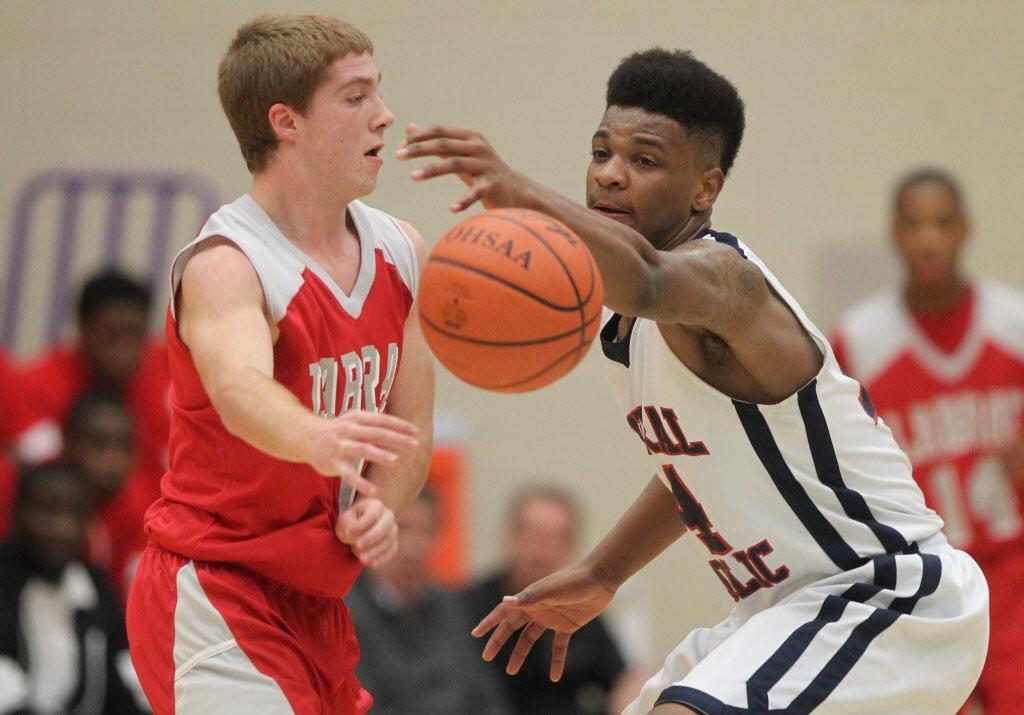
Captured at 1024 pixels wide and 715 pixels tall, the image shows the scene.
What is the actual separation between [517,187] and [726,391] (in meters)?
0.81

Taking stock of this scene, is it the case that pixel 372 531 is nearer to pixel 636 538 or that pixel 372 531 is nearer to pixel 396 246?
pixel 396 246

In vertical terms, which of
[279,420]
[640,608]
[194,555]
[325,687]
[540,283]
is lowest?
[640,608]

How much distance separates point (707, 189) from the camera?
4.21 metres

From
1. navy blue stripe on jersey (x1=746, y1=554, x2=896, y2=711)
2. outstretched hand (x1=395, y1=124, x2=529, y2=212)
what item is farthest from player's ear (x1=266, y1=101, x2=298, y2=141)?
navy blue stripe on jersey (x1=746, y1=554, x2=896, y2=711)

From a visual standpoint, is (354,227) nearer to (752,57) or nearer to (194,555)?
(194,555)

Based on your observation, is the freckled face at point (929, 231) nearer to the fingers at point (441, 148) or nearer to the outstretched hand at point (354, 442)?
the fingers at point (441, 148)

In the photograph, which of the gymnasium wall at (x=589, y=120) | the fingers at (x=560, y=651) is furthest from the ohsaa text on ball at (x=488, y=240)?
the gymnasium wall at (x=589, y=120)

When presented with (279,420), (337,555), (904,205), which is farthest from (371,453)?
(904,205)

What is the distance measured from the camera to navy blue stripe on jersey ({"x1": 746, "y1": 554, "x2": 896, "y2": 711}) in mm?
3758

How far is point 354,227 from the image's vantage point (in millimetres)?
4109

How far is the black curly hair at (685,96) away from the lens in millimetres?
4145

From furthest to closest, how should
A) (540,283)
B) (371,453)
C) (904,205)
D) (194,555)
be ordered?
(904,205), (194,555), (540,283), (371,453)

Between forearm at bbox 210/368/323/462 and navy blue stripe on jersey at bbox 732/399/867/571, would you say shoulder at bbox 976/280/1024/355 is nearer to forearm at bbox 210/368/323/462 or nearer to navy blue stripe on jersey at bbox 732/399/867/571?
navy blue stripe on jersey at bbox 732/399/867/571

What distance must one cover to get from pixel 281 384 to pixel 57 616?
384 cm
